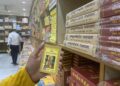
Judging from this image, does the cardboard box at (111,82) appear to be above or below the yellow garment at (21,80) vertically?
above

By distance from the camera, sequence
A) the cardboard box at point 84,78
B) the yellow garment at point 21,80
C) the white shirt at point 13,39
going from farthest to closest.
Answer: the white shirt at point 13,39 → the yellow garment at point 21,80 → the cardboard box at point 84,78

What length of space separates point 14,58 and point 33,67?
7175 mm

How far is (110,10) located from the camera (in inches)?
24.2

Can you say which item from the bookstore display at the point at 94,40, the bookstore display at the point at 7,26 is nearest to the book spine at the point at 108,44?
the bookstore display at the point at 94,40

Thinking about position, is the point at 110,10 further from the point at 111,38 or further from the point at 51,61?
the point at 51,61

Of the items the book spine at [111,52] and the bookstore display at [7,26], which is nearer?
the book spine at [111,52]

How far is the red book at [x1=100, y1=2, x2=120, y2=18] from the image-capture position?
0.57 m

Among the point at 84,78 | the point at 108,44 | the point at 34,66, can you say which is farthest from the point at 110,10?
the point at 34,66

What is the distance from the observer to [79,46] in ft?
3.09

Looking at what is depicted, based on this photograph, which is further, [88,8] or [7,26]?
[7,26]

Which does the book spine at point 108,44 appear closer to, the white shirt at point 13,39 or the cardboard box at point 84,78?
the cardboard box at point 84,78

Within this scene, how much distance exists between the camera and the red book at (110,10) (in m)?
0.57

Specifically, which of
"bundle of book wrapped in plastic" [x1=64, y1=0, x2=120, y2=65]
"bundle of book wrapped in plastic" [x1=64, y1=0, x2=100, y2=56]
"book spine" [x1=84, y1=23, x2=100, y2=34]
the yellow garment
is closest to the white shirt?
the yellow garment

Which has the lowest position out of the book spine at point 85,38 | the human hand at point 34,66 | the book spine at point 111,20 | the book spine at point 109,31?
the human hand at point 34,66
